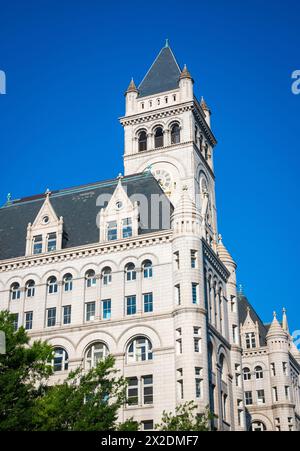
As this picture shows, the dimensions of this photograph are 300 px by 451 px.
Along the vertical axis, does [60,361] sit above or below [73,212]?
below

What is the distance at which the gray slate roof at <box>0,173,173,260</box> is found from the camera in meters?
73.4

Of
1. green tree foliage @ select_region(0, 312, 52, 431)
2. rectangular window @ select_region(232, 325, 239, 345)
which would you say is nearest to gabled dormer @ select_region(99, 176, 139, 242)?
rectangular window @ select_region(232, 325, 239, 345)

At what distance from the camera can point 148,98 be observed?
102 m

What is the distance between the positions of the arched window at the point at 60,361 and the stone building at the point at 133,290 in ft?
0.37

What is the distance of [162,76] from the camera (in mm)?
105750

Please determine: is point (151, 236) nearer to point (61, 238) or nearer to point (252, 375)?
point (61, 238)

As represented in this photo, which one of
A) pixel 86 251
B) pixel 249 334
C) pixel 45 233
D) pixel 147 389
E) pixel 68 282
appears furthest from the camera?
pixel 249 334

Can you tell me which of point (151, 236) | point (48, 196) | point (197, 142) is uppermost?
point (197, 142)

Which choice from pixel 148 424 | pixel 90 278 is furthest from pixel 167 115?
pixel 148 424

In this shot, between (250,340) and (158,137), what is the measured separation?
98.7 ft

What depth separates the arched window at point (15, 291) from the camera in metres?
71.9

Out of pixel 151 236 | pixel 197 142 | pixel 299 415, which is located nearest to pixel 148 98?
pixel 197 142

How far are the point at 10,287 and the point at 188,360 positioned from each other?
20324 mm

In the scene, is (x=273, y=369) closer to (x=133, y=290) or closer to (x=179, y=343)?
(x=133, y=290)
